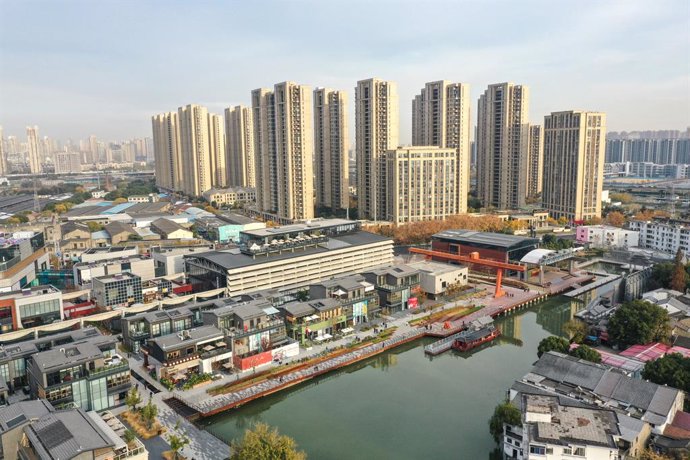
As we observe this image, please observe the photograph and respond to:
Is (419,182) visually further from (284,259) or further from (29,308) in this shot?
(29,308)

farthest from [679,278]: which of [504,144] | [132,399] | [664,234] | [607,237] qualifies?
[504,144]

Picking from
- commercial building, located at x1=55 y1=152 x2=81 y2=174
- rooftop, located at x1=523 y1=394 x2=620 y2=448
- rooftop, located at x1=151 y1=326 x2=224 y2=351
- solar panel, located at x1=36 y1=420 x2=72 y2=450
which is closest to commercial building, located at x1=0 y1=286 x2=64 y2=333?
rooftop, located at x1=151 y1=326 x2=224 y2=351

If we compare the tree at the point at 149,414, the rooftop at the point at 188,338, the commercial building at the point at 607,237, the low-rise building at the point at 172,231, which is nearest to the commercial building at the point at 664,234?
the commercial building at the point at 607,237

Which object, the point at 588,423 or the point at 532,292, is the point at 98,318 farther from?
the point at 532,292

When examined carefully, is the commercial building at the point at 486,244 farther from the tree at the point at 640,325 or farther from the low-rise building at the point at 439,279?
the tree at the point at 640,325

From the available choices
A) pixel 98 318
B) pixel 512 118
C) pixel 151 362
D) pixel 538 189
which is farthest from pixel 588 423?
pixel 538 189

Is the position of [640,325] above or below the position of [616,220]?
below

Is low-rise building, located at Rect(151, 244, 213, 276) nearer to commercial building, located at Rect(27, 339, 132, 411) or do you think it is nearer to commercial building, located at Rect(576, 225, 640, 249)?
commercial building, located at Rect(27, 339, 132, 411)
